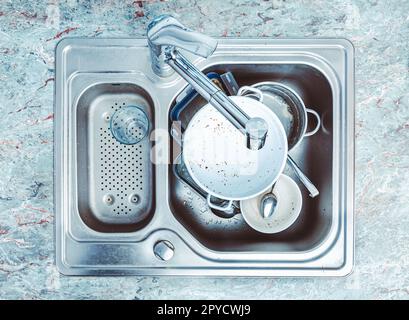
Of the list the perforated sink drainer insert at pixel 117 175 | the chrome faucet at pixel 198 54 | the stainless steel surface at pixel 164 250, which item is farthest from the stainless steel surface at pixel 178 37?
the stainless steel surface at pixel 164 250

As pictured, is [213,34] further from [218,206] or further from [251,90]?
[218,206]

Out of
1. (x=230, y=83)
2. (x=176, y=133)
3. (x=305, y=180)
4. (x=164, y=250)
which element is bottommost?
(x=164, y=250)

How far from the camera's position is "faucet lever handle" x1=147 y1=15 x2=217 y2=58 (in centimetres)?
67

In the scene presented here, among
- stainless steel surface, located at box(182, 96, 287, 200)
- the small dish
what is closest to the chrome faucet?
stainless steel surface, located at box(182, 96, 287, 200)

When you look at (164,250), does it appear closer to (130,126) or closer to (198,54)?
(130,126)

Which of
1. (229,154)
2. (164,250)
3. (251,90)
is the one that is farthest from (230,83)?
(164,250)

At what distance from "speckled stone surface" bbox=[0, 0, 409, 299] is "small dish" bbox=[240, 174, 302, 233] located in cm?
12

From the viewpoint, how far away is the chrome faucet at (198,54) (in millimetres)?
677

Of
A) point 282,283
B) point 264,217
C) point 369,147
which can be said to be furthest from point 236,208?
point 369,147

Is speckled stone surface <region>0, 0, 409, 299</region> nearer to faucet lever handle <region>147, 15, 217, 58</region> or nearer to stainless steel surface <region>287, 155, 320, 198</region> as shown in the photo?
stainless steel surface <region>287, 155, 320, 198</region>

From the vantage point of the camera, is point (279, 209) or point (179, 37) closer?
point (179, 37)

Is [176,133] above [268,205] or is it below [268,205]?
above

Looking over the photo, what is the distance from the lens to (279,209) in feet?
3.14

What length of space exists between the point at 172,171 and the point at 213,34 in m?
0.31
